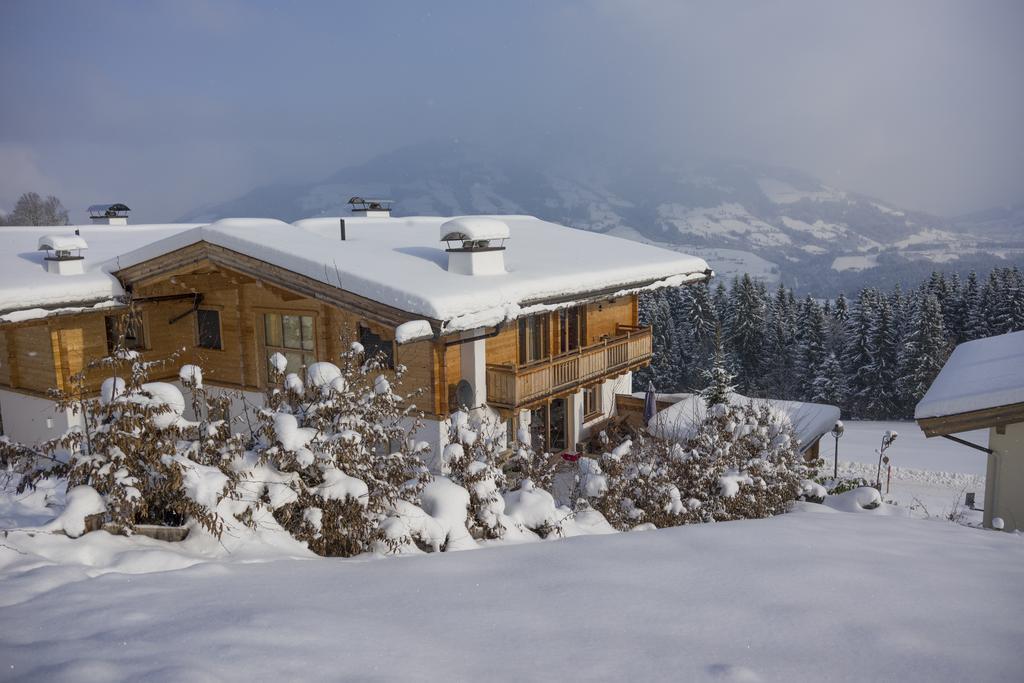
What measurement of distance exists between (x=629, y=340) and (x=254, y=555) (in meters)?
13.0

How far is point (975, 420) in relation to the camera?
9.34 metres

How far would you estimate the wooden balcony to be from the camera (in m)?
12.8

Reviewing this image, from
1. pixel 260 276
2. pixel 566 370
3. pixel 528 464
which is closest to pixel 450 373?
pixel 566 370

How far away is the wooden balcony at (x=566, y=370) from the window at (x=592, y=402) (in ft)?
4.03

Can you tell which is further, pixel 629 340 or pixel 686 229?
pixel 686 229

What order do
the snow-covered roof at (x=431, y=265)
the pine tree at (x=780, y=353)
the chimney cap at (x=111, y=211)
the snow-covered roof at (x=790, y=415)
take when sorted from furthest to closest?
1. the pine tree at (x=780, y=353)
2. the chimney cap at (x=111, y=211)
3. the snow-covered roof at (x=790, y=415)
4. the snow-covered roof at (x=431, y=265)

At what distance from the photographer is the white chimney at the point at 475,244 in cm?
1206

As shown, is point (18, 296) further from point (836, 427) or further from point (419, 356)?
point (836, 427)

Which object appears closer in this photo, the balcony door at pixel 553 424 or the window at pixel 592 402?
the balcony door at pixel 553 424

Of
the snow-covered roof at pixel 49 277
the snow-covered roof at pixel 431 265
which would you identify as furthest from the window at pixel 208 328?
the snow-covered roof at pixel 431 265

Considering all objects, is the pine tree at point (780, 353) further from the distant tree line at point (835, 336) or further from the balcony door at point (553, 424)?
the balcony door at point (553, 424)

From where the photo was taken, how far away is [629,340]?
665 inches

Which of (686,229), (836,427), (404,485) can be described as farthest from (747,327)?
(686,229)

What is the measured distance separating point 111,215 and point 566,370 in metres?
16.0
